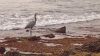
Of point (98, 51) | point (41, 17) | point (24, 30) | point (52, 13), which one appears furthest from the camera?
point (52, 13)

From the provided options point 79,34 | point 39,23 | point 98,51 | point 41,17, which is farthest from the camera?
point 41,17

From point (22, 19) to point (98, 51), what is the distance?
48.4ft

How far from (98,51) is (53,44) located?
375cm

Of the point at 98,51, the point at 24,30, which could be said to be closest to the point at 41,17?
the point at 24,30

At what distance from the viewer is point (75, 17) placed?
26.7 meters

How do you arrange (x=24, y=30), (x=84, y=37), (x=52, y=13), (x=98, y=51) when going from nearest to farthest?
(x=98, y=51)
(x=84, y=37)
(x=24, y=30)
(x=52, y=13)

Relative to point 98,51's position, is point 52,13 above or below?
below

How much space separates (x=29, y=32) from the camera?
1877 centimetres

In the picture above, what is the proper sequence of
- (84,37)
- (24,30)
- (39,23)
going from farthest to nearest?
(39,23), (24,30), (84,37)

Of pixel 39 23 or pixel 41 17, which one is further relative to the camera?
pixel 41 17

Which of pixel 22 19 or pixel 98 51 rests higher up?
pixel 98 51

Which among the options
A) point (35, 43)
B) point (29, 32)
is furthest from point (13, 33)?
point (35, 43)

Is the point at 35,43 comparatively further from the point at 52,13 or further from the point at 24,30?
the point at 52,13

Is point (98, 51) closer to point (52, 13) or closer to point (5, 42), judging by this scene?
point (5, 42)
